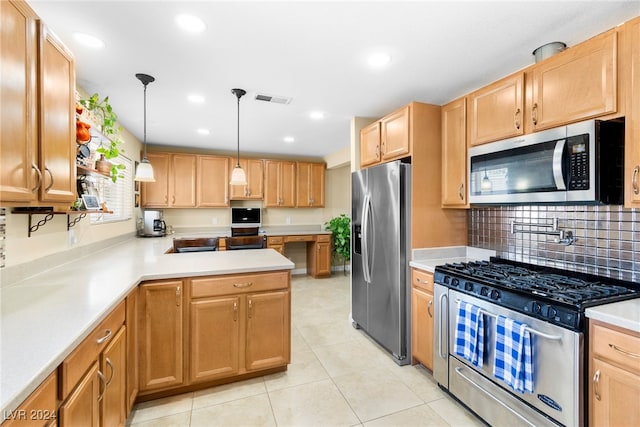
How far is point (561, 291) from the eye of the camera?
A: 159 centimetres

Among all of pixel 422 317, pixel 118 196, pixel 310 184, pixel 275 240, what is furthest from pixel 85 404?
pixel 310 184

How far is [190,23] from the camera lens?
5.63 ft

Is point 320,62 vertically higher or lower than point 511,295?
higher

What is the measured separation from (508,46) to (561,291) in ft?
5.10

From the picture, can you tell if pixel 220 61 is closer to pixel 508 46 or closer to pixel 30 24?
pixel 30 24

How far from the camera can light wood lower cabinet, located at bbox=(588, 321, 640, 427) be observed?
1.24 meters

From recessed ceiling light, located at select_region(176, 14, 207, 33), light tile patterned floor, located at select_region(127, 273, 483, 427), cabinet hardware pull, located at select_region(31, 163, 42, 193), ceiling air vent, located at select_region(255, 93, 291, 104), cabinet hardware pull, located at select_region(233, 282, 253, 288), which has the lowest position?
light tile patterned floor, located at select_region(127, 273, 483, 427)

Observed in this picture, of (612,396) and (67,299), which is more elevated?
(67,299)

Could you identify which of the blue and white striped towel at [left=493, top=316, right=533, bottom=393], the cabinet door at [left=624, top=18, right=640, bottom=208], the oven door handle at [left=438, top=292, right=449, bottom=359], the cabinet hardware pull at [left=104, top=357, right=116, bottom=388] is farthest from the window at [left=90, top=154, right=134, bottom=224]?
the cabinet door at [left=624, top=18, right=640, bottom=208]

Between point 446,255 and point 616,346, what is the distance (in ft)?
4.75

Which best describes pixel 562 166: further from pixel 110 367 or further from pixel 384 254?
pixel 110 367

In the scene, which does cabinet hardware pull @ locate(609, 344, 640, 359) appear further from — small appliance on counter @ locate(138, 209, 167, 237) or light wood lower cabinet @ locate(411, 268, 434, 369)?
small appliance on counter @ locate(138, 209, 167, 237)

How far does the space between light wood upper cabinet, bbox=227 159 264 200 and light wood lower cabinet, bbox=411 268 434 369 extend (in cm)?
360

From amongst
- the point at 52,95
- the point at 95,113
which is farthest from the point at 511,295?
the point at 95,113
